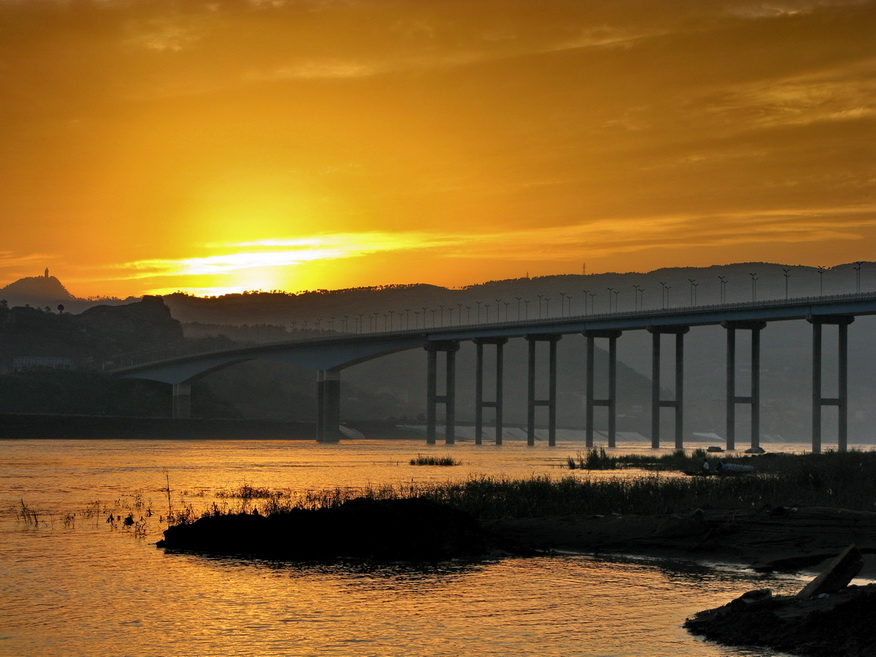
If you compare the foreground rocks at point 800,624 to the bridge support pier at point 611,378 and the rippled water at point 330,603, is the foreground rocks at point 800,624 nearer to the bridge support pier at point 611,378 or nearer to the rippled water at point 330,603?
the rippled water at point 330,603

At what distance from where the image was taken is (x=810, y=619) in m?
22.0

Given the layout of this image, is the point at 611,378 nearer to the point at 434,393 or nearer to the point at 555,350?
the point at 555,350

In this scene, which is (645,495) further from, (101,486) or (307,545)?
(101,486)

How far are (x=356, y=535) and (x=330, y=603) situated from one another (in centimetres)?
736

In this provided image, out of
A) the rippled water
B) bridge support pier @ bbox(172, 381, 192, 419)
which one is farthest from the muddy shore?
bridge support pier @ bbox(172, 381, 192, 419)

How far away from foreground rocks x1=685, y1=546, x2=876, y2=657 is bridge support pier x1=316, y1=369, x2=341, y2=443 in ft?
498

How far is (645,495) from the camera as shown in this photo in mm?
44719

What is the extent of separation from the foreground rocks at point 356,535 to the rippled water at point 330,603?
1.26 m

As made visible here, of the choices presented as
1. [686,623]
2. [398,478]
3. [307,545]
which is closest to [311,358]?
[398,478]

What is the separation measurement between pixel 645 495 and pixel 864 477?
Result: 14.1 meters

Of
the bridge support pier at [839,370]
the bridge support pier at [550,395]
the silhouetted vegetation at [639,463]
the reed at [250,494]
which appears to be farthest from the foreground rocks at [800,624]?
the bridge support pier at [550,395]

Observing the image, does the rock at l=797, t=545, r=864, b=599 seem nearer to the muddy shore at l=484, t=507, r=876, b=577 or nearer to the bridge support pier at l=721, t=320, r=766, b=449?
the muddy shore at l=484, t=507, r=876, b=577

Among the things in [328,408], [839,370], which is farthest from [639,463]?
[328,408]

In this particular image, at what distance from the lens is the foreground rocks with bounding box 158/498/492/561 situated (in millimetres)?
34156
